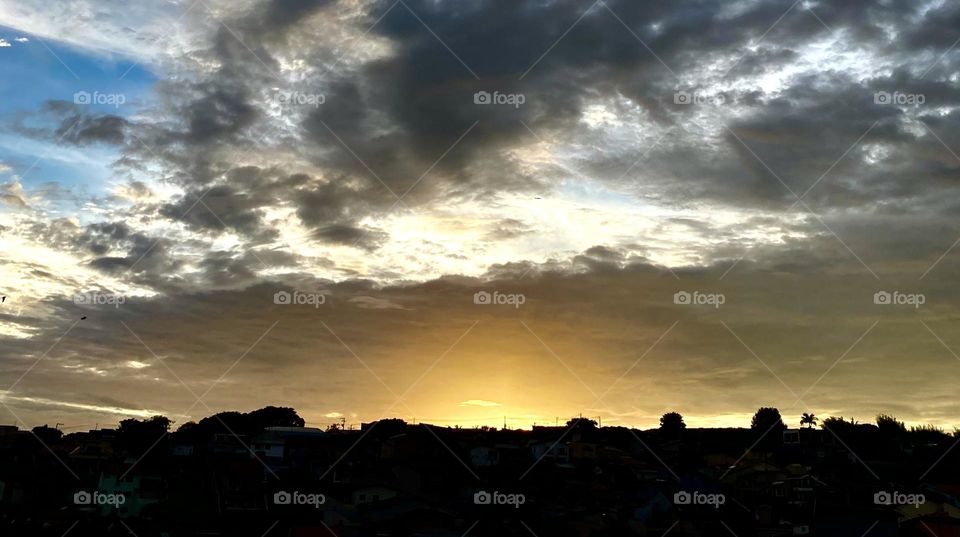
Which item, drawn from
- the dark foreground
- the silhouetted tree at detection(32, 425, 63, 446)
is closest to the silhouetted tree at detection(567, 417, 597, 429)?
the dark foreground

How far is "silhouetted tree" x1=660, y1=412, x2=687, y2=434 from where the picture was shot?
11019 cm

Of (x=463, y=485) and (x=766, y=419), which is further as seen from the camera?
(x=766, y=419)

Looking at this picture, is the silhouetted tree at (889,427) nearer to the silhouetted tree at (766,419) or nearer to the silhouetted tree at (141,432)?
the silhouetted tree at (766,419)

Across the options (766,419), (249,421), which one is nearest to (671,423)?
(766,419)

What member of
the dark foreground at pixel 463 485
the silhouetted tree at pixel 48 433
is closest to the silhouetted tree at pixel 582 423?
the dark foreground at pixel 463 485

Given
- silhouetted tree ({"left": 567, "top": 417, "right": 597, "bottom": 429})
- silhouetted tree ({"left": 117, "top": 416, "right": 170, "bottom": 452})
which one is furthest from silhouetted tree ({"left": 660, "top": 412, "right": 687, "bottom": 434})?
silhouetted tree ({"left": 117, "top": 416, "right": 170, "bottom": 452})

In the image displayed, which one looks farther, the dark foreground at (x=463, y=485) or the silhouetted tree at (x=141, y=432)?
the silhouetted tree at (x=141, y=432)

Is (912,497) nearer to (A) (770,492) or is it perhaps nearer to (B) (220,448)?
(A) (770,492)

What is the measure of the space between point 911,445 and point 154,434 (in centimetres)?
7508

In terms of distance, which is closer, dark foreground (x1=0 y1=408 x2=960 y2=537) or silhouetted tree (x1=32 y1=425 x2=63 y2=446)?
dark foreground (x1=0 y1=408 x2=960 y2=537)

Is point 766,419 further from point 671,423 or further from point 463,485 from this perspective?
point 463,485

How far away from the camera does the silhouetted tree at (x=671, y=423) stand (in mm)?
110188

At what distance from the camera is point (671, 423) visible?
11138 centimetres

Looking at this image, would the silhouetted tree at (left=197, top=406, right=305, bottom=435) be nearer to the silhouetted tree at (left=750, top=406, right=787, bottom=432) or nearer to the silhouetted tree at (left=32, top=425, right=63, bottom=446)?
the silhouetted tree at (left=32, top=425, right=63, bottom=446)
